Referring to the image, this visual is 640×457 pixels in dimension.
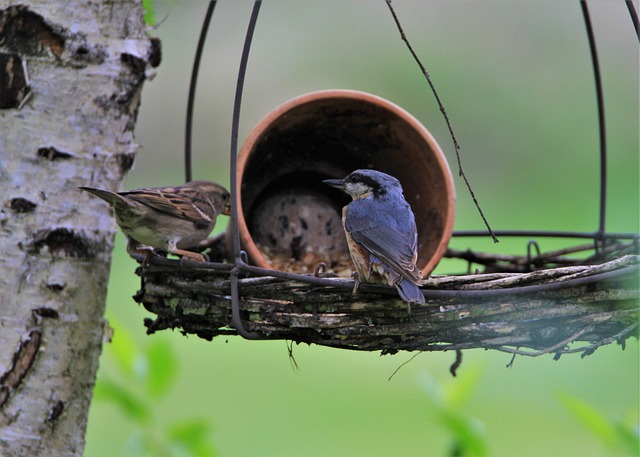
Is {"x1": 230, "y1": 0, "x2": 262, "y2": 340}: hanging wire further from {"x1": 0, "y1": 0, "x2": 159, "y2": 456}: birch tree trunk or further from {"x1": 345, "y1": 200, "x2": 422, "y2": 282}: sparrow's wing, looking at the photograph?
{"x1": 0, "y1": 0, "x2": 159, "y2": 456}: birch tree trunk

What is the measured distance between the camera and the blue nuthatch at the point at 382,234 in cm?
229

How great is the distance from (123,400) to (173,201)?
75 centimetres

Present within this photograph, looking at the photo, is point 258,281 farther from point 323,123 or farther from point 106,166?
point 323,123

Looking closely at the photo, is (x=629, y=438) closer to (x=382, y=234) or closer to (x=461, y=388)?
(x=461, y=388)

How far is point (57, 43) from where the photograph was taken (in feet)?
8.79

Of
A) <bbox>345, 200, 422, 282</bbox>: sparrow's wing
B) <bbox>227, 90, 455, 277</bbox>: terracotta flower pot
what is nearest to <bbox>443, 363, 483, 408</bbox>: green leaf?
<bbox>227, 90, 455, 277</bbox>: terracotta flower pot

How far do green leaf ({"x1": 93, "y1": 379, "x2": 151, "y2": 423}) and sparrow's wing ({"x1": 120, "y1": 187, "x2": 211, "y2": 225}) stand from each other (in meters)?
0.63

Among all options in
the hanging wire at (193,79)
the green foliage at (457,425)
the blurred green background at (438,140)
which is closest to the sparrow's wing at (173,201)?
the hanging wire at (193,79)

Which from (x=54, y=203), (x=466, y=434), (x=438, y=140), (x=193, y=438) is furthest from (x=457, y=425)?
(x=438, y=140)

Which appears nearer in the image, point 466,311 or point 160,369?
point 466,311

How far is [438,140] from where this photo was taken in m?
8.77

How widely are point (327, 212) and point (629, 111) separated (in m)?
6.60

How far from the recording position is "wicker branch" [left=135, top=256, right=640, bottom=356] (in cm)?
218

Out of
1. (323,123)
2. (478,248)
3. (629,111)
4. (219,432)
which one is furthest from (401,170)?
(629,111)
